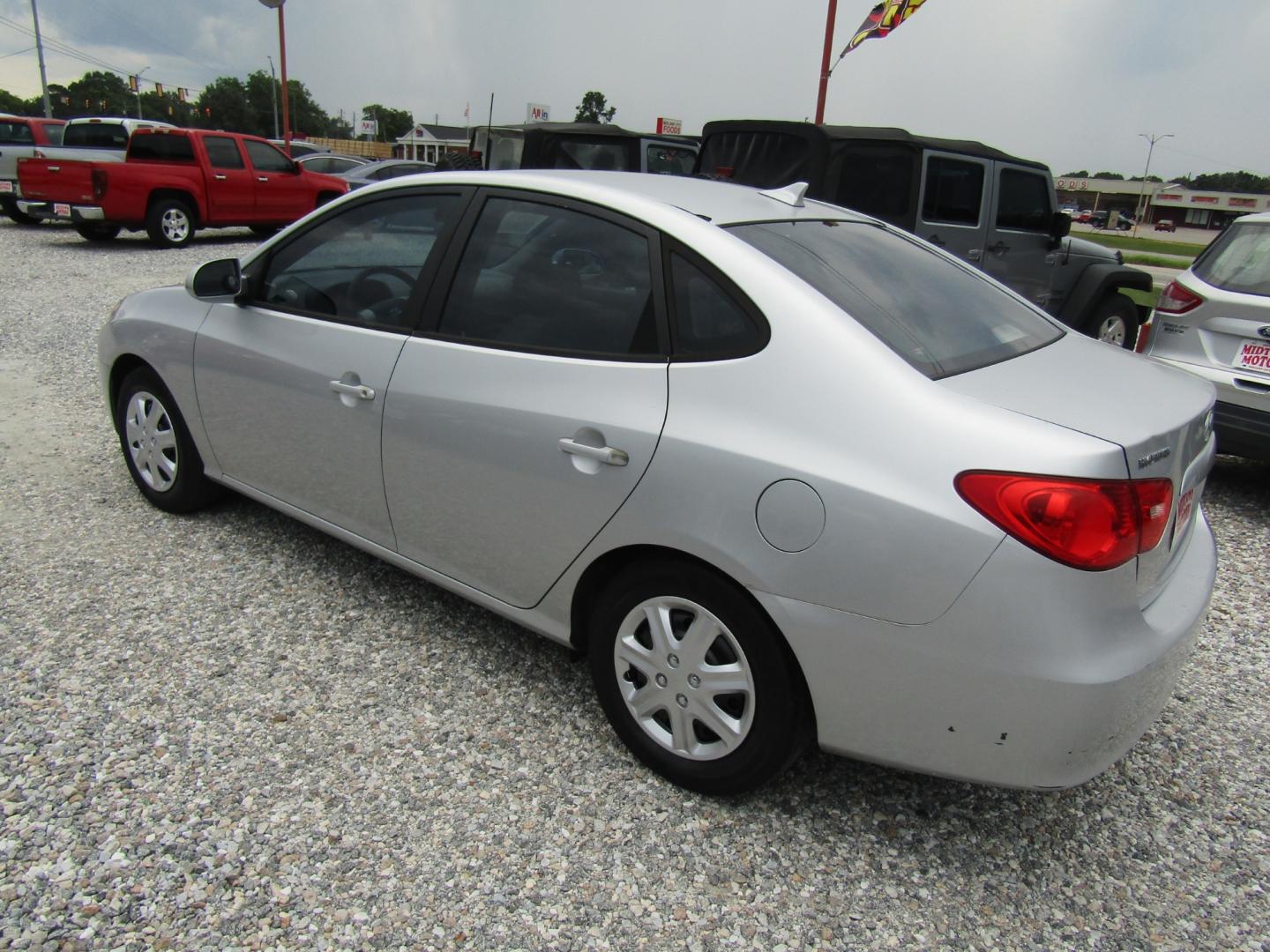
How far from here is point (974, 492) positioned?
186cm

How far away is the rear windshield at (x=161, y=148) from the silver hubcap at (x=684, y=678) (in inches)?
568

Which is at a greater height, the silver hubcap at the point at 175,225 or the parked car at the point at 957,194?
the parked car at the point at 957,194

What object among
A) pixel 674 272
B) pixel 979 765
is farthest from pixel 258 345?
pixel 979 765

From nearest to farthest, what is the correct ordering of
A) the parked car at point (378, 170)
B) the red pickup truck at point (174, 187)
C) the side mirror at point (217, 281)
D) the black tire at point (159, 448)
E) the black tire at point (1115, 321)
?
the side mirror at point (217, 281) → the black tire at point (159, 448) → the black tire at point (1115, 321) → the red pickup truck at point (174, 187) → the parked car at point (378, 170)

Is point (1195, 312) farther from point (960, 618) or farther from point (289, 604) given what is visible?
point (289, 604)

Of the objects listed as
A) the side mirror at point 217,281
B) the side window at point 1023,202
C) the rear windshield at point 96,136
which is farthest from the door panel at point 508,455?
the rear windshield at point 96,136

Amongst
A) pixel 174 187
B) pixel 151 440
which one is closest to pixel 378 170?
pixel 174 187

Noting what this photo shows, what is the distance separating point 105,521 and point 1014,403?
391cm

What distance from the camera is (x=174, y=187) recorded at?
13.7m

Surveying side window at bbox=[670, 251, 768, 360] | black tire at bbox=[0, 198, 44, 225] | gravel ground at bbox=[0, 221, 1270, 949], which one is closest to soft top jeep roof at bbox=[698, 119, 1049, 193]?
gravel ground at bbox=[0, 221, 1270, 949]

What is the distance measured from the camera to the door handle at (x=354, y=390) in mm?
2924

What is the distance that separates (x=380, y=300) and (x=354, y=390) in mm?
341

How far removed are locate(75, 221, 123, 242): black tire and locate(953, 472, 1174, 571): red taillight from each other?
16038 millimetres

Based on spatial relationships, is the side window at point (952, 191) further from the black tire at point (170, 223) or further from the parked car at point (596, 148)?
the black tire at point (170, 223)
